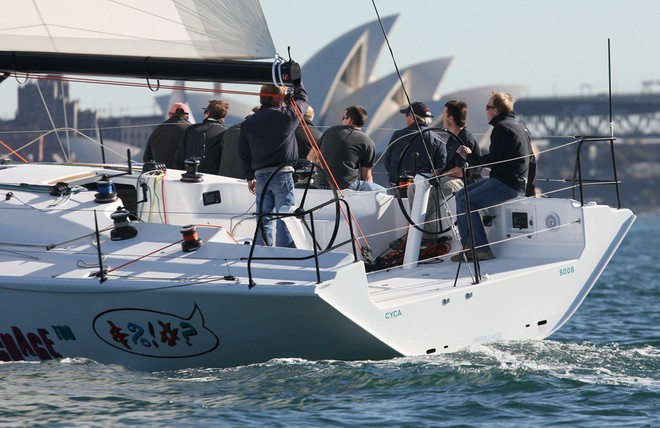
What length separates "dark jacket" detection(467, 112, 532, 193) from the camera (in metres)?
7.56

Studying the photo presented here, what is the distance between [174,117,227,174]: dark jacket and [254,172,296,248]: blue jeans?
6.06 feet

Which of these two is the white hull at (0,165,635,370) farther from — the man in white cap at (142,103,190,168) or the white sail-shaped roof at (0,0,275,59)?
the man in white cap at (142,103,190,168)

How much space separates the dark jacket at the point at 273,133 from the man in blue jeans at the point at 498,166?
119 centimetres

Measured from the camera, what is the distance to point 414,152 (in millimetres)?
8172

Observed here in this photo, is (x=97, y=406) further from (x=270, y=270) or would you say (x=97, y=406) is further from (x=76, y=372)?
(x=270, y=270)

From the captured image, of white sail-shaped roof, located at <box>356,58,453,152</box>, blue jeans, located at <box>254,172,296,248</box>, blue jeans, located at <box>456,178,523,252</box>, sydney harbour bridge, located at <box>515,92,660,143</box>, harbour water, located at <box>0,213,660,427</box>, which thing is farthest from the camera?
sydney harbour bridge, located at <box>515,92,660,143</box>

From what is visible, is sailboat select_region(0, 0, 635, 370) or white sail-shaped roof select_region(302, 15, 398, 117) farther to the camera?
white sail-shaped roof select_region(302, 15, 398, 117)

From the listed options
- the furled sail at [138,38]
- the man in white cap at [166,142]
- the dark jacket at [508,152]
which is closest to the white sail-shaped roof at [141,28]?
the furled sail at [138,38]

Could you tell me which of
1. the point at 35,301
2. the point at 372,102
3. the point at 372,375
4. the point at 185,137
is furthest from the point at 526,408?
the point at 372,102

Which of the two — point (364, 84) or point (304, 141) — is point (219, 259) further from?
point (364, 84)

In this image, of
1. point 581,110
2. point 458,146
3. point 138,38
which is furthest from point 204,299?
point 581,110

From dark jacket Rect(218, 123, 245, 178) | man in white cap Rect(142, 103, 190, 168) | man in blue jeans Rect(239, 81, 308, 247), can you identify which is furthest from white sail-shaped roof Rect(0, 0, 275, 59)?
man in white cap Rect(142, 103, 190, 168)

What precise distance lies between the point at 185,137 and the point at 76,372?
298 cm

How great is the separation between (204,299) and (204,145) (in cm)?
297
